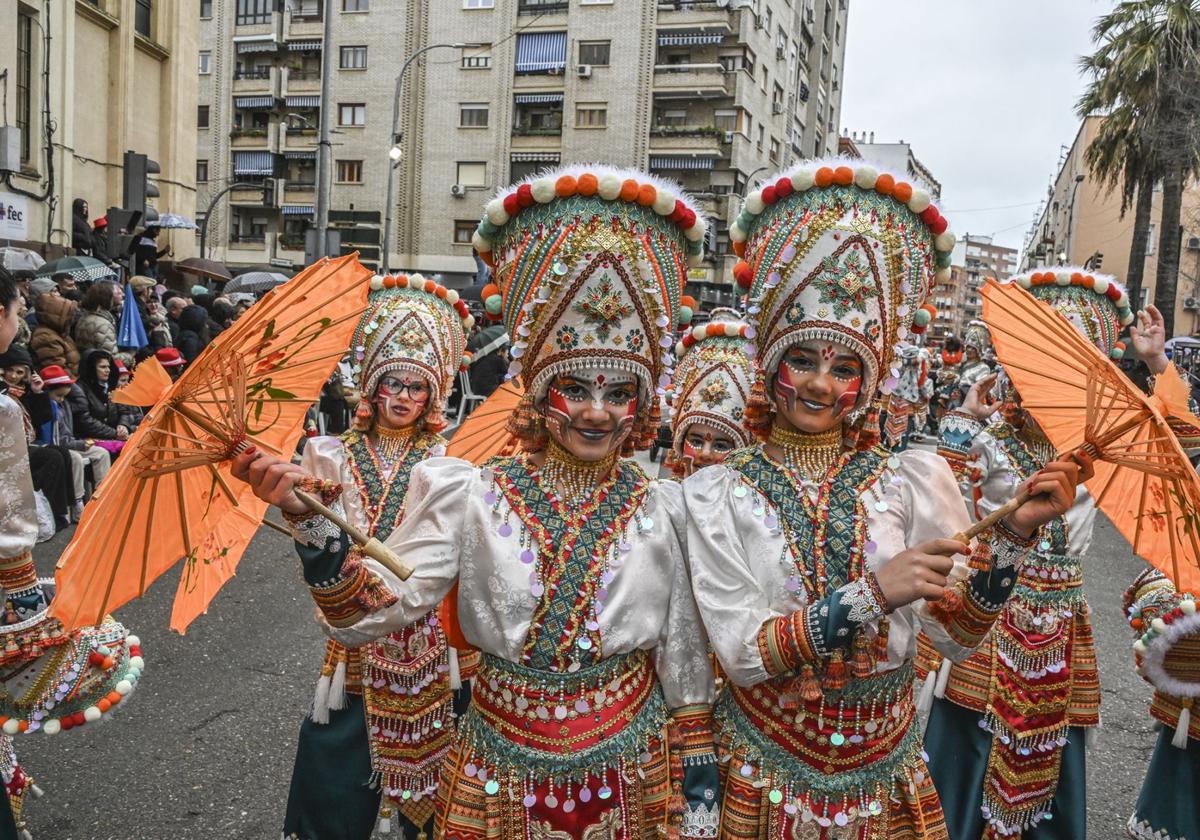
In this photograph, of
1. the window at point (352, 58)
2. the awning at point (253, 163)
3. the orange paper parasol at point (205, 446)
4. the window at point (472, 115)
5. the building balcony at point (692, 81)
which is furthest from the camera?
the awning at point (253, 163)

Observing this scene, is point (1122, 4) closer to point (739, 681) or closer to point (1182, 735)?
point (1182, 735)

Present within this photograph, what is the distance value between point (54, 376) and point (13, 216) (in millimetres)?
8462

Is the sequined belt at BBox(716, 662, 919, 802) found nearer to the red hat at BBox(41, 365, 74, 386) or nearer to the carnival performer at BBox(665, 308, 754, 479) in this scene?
the carnival performer at BBox(665, 308, 754, 479)

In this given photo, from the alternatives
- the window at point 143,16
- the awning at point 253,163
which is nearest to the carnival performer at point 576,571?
the window at point 143,16

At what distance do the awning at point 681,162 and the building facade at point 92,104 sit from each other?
724 inches

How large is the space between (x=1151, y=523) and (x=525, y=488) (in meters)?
1.61

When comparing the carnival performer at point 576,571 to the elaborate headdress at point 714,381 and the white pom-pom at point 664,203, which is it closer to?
the white pom-pom at point 664,203

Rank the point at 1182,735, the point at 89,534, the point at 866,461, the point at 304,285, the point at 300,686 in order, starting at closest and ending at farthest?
the point at 89,534 < the point at 304,285 < the point at 866,461 < the point at 1182,735 < the point at 300,686

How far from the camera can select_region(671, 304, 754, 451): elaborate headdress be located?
430 centimetres

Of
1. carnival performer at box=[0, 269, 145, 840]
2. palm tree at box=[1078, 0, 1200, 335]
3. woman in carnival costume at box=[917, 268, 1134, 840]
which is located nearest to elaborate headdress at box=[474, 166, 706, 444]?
carnival performer at box=[0, 269, 145, 840]

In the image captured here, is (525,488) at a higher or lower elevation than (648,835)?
higher

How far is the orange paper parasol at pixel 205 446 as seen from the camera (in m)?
1.87

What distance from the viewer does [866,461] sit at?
263 cm

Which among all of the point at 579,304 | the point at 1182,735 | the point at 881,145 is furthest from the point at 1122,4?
the point at 881,145
